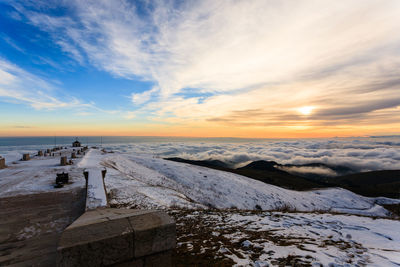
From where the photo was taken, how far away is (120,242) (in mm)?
2568

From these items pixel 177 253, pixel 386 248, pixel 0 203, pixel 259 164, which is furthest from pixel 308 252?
pixel 259 164

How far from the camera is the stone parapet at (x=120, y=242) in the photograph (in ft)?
7.70

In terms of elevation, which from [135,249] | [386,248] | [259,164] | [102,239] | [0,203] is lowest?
[259,164]

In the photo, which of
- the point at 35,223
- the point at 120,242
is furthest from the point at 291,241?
the point at 35,223

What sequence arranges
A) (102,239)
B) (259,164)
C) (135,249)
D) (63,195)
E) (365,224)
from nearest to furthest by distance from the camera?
(102,239) < (135,249) < (365,224) < (63,195) < (259,164)

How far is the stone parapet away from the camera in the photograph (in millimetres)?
2346

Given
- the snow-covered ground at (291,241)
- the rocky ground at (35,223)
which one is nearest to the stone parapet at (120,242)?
the rocky ground at (35,223)

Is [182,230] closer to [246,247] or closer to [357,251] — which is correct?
[246,247]

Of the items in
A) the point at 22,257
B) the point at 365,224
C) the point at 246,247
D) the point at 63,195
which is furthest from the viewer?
the point at 63,195

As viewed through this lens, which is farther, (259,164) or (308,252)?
(259,164)

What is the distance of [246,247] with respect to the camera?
5246mm

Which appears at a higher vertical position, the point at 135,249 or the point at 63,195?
the point at 135,249

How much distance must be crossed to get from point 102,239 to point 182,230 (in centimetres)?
519

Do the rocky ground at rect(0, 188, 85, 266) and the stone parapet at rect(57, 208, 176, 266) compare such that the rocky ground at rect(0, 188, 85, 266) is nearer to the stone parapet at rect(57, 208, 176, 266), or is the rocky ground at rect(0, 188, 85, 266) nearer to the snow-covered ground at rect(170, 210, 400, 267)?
the stone parapet at rect(57, 208, 176, 266)
